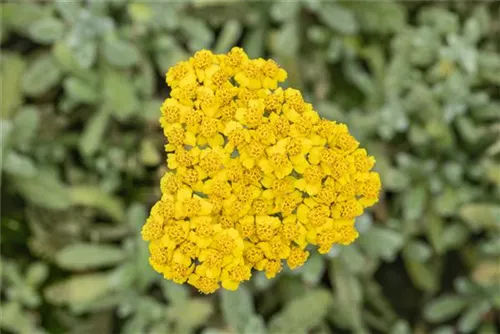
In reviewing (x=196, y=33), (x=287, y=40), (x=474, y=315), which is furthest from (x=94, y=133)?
(x=474, y=315)

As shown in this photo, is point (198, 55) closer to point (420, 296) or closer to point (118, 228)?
point (118, 228)

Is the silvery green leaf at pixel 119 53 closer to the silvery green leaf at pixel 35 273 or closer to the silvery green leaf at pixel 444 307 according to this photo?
the silvery green leaf at pixel 35 273

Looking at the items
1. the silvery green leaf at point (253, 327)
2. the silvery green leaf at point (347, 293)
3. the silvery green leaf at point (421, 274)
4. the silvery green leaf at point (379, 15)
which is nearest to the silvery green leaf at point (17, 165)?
the silvery green leaf at point (253, 327)

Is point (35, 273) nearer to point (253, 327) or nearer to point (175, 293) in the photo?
point (175, 293)

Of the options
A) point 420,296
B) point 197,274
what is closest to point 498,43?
point 420,296

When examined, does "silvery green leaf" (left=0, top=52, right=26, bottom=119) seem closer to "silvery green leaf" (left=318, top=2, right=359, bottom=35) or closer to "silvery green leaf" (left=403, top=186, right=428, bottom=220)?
"silvery green leaf" (left=318, top=2, right=359, bottom=35)

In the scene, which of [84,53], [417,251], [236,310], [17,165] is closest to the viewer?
[236,310]

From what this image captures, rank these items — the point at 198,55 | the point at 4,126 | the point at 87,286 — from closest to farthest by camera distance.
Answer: the point at 198,55
the point at 4,126
the point at 87,286
